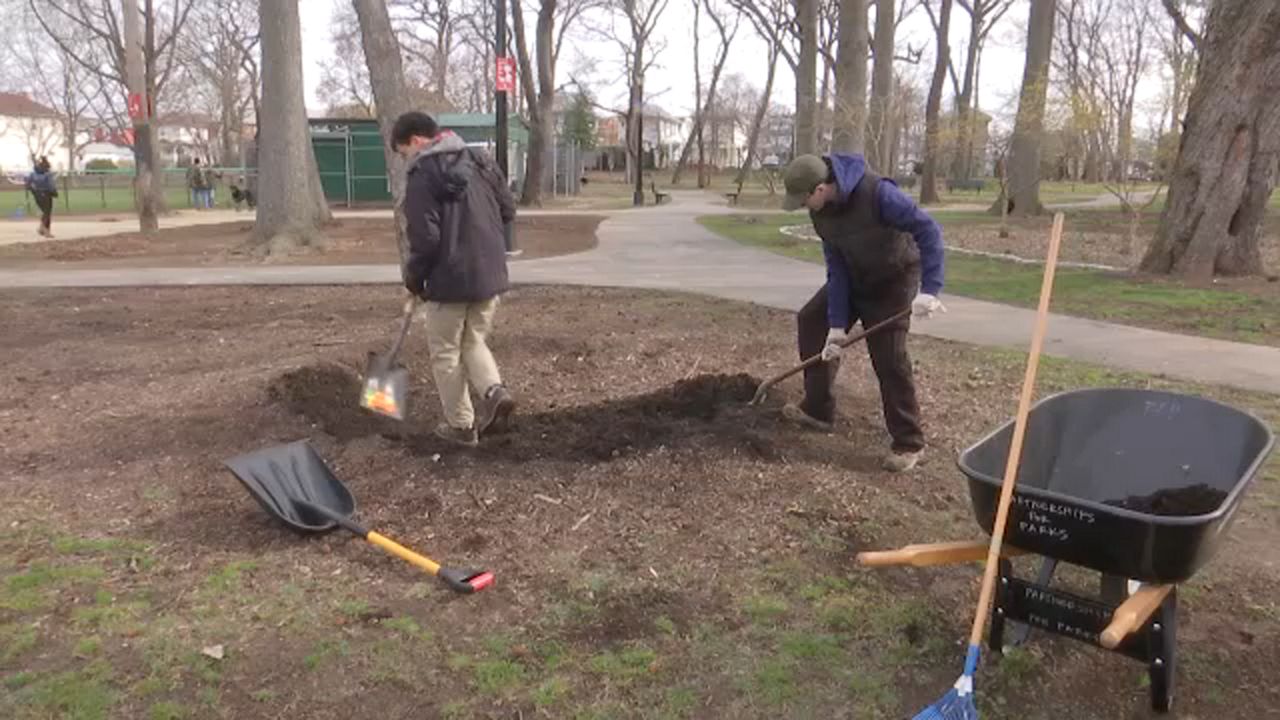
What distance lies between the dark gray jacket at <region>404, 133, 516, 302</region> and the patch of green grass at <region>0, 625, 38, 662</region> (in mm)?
2266

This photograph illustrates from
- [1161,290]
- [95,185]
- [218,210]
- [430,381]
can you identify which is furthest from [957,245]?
[95,185]

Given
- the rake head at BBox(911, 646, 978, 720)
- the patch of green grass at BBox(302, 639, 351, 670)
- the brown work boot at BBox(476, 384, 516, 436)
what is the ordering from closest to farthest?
1. the rake head at BBox(911, 646, 978, 720)
2. the patch of green grass at BBox(302, 639, 351, 670)
3. the brown work boot at BBox(476, 384, 516, 436)

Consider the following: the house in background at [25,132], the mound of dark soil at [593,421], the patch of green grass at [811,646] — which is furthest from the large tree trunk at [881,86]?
the house in background at [25,132]

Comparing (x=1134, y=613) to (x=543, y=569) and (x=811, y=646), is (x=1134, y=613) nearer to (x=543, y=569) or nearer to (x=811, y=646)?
(x=811, y=646)

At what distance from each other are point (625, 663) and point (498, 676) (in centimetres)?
41

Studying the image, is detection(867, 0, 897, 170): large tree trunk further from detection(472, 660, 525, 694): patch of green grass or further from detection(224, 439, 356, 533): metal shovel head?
detection(472, 660, 525, 694): patch of green grass

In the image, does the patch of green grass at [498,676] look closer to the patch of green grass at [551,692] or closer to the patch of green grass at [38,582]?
the patch of green grass at [551,692]

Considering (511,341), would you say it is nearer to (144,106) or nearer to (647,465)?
(647,465)

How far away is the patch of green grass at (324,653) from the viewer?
3200mm

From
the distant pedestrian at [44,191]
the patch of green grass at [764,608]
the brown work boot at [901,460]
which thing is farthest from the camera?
the distant pedestrian at [44,191]

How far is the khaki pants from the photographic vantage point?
204 inches

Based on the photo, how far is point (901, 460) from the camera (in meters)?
4.98

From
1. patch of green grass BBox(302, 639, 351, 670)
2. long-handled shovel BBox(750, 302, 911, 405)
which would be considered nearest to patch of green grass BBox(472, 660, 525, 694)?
patch of green grass BBox(302, 639, 351, 670)

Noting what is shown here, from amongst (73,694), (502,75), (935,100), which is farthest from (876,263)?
(935,100)
